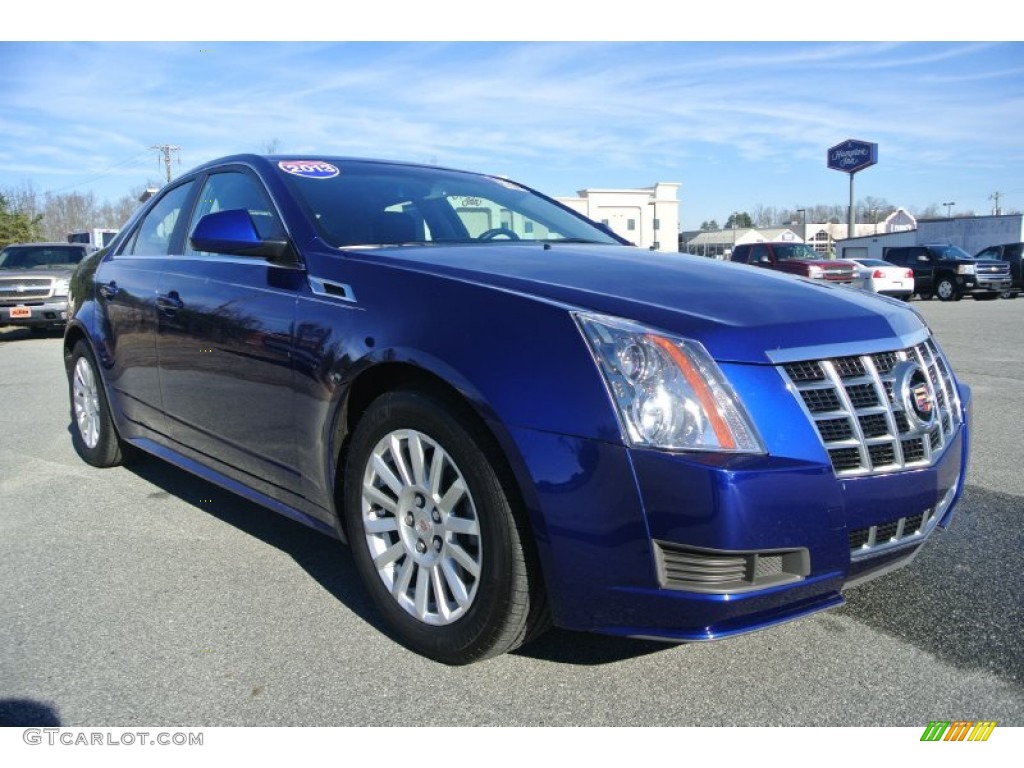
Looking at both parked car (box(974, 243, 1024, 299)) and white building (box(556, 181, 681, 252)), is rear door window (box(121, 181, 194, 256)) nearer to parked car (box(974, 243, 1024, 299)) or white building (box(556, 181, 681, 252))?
parked car (box(974, 243, 1024, 299))

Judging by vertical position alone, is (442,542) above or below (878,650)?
above

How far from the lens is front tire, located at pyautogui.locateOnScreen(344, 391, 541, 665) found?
240cm

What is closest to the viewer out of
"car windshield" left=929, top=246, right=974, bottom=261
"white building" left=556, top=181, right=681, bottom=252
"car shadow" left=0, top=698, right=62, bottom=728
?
"car shadow" left=0, top=698, right=62, bottom=728

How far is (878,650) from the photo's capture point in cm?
271

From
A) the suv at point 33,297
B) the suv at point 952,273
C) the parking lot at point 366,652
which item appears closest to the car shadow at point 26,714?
the parking lot at point 366,652

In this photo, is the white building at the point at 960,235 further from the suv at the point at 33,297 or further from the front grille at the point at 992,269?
the suv at the point at 33,297

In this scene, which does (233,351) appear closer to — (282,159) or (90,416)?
(282,159)

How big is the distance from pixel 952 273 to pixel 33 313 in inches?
897
